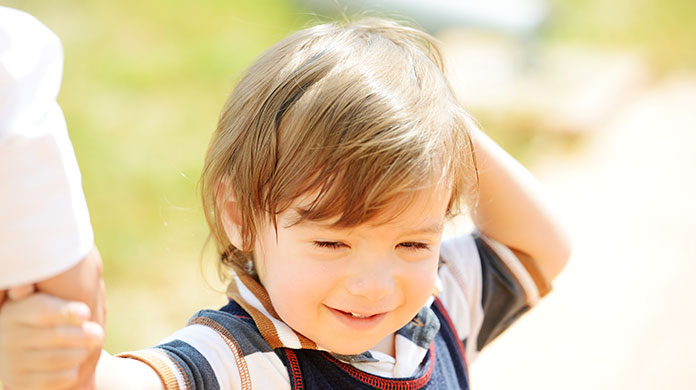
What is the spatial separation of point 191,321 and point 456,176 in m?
0.47

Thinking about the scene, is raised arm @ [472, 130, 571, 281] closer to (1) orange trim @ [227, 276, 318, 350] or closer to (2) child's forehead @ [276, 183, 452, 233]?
A: (2) child's forehead @ [276, 183, 452, 233]

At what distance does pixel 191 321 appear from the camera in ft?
3.89

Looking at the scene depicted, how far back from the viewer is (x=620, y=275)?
291cm

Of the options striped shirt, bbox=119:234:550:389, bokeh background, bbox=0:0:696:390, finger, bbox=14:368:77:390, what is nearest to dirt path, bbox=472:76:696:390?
bokeh background, bbox=0:0:696:390

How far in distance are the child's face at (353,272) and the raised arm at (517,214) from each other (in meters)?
0.31

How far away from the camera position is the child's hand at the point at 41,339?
→ 0.75m

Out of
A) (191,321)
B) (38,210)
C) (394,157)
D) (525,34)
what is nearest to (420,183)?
(394,157)

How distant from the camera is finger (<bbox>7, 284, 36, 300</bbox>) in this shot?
74 cm

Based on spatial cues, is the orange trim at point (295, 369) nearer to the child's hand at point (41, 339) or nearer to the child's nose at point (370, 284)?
the child's nose at point (370, 284)

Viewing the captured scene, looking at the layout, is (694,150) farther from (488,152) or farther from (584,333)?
(488,152)

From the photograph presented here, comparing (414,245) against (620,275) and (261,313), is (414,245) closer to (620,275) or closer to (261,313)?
(261,313)

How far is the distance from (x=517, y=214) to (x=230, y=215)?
0.56 meters

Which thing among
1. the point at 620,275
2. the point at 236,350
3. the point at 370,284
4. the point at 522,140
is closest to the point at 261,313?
the point at 236,350

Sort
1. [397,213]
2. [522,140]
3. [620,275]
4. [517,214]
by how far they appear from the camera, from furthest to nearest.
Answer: [522,140] < [620,275] < [517,214] < [397,213]
